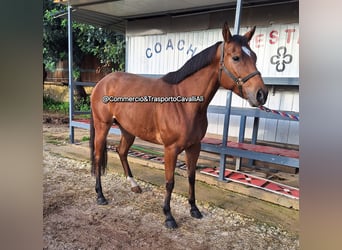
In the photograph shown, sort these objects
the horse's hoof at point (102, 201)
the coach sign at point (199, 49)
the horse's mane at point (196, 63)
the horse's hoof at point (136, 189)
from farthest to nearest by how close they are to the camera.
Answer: the coach sign at point (199, 49)
the horse's hoof at point (136, 189)
the horse's hoof at point (102, 201)
the horse's mane at point (196, 63)

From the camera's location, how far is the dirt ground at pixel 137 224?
1.53 metres

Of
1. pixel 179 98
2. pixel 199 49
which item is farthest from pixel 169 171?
pixel 199 49

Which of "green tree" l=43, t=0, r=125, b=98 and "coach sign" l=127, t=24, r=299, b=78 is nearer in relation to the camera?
"coach sign" l=127, t=24, r=299, b=78

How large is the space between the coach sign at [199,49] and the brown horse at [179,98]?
1383mm

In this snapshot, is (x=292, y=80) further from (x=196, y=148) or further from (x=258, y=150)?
(x=196, y=148)

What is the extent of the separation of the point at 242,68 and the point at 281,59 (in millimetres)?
1609

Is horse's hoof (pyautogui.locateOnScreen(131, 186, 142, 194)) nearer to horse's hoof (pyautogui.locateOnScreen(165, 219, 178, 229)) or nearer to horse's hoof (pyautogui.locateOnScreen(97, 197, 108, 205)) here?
horse's hoof (pyautogui.locateOnScreen(97, 197, 108, 205))

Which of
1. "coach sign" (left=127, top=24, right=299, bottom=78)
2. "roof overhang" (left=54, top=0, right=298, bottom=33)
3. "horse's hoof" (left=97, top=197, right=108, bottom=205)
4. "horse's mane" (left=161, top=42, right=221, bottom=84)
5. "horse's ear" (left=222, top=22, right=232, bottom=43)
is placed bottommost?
"horse's hoof" (left=97, top=197, right=108, bottom=205)

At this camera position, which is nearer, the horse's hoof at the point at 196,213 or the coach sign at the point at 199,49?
the horse's hoof at the point at 196,213

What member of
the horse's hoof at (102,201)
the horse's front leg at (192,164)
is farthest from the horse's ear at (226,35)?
the horse's hoof at (102,201)

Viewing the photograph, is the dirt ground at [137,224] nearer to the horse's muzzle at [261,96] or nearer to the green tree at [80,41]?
the horse's muzzle at [261,96]

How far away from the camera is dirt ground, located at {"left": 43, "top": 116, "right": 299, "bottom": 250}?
1.53m

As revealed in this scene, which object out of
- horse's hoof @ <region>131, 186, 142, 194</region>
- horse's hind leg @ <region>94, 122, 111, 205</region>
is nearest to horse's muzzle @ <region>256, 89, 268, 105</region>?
horse's hind leg @ <region>94, 122, 111, 205</region>

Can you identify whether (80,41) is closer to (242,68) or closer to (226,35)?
(226,35)
